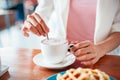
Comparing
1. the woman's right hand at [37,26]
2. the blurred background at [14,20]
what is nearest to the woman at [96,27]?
the woman's right hand at [37,26]

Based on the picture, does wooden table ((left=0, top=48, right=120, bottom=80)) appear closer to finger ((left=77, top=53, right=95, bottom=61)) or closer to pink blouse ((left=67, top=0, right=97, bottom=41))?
finger ((left=77, top=53, right=95, bottom=61))

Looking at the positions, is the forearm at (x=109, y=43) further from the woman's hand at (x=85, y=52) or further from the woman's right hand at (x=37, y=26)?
the woman's right hand at (x=37, y=26)

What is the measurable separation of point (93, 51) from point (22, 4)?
438 cm

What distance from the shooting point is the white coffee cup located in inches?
31.8

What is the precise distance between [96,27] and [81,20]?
0.40 ft

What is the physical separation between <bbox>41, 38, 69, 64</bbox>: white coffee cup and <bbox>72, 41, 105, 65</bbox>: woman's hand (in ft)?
0.13

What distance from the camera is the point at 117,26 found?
106 centimetres

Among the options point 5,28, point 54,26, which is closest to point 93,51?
point 54,26

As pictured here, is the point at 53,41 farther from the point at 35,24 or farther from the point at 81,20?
the point at 81,20

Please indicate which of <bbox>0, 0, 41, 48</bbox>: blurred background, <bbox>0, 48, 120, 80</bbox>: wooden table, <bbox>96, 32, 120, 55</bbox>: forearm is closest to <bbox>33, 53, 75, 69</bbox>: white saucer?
<bbox>0, 48, 120, 80</bbox>: wooden table

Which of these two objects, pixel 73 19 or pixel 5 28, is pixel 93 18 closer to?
pixel 73 19

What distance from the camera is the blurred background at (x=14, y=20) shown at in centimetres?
341

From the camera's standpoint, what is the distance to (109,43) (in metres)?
0.98

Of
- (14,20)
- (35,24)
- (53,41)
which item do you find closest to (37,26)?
(35,24)
